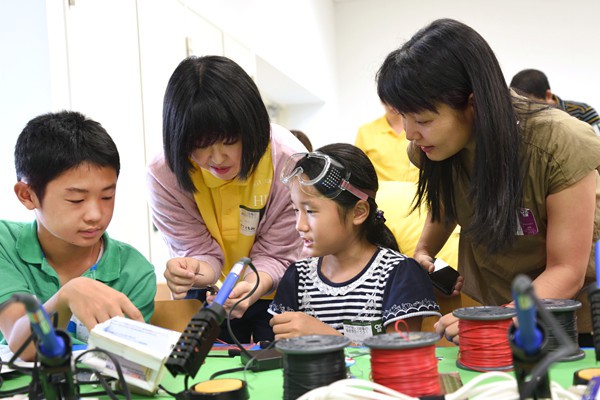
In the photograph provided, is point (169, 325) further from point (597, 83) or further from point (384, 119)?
point (597, 83)

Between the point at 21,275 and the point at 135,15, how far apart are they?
1.71 meters

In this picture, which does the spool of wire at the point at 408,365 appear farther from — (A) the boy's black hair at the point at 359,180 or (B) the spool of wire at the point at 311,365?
(A) the boy's black hair at the point at 359,180

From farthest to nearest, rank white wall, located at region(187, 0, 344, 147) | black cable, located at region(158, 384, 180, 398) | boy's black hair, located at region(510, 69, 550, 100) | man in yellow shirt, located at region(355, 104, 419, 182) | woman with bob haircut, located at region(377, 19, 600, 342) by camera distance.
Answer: white wall, located at region(187, 0, 344, 147) → man in yellow shirt, located at region(355, 104, 419, 182) → boy's black hair, located at region(510, 69, 550, 100) → woman with bob haircut, located at region(377, 19, 600, 342) → black cable, located at region(158, 384, 180, 398)

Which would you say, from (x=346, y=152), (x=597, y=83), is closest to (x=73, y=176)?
(x=346, y=152)

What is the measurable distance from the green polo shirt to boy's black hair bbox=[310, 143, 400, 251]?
0.50 metres

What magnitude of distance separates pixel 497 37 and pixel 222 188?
226 inches

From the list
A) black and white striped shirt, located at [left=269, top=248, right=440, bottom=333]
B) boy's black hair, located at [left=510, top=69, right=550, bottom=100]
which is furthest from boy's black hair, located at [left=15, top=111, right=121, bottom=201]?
boy's black hair, located at [left=510, top=69, right=550, bottom=100]

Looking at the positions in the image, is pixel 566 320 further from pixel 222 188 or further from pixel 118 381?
pixel 222 188

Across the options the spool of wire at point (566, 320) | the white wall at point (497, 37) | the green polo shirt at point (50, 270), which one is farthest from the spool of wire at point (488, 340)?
the white wall at point (497, 37)

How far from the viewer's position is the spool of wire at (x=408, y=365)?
0.89 metres

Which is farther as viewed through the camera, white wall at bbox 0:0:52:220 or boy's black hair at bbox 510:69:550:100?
boy's black hair at bbox 510:69:550:100

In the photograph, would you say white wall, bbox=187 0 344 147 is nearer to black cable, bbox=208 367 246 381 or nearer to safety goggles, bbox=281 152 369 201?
safety goggles, bbox=281 152 369 201

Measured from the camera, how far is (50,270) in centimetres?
158

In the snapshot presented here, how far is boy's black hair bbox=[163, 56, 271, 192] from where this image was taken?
159cm
